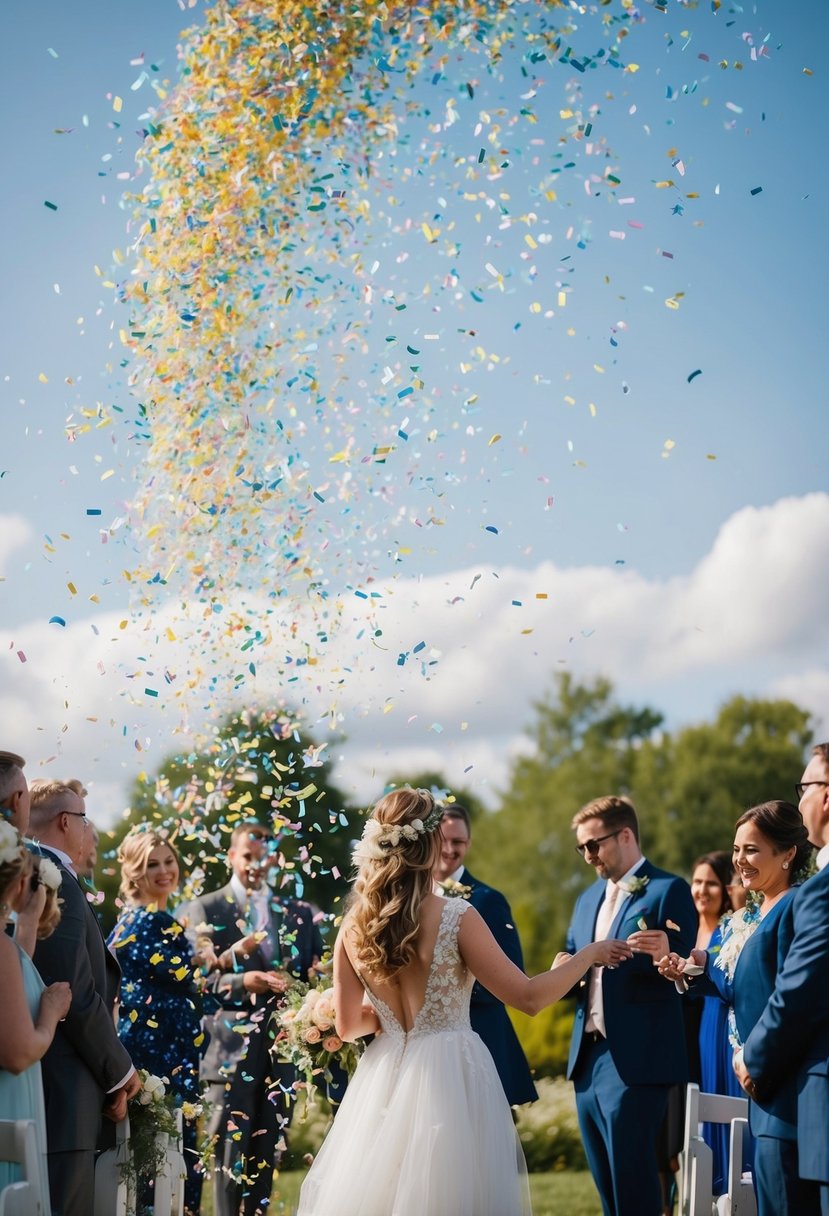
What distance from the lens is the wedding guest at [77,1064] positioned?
167 inches

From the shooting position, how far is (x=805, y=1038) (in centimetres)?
385

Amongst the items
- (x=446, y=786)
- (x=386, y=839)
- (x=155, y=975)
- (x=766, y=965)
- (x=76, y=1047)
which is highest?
(x=446, y=786)

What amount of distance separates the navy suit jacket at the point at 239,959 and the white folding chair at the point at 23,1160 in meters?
3.42

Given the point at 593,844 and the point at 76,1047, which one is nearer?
the point at 76,1047

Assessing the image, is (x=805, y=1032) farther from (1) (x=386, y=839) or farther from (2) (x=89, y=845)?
(2) (x=89, y=845)

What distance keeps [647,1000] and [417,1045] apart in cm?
193

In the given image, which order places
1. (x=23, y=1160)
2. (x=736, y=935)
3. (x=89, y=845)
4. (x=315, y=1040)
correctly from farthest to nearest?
(x=736, y=935)
(x=89, y=845)
(x=315, y=1040)
(x=23, y=1160)

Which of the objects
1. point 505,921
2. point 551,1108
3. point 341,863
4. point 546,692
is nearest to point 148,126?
point 505,921

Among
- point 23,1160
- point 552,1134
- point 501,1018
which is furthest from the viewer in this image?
point 552,1134

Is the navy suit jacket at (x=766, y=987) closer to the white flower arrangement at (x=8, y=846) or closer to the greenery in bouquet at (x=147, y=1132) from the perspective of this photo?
the greenery in bouquet at (x=147, y=1132)

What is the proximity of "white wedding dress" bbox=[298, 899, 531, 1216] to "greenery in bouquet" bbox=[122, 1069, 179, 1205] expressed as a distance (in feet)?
2.50

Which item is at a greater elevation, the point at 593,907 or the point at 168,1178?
the point at 593,907

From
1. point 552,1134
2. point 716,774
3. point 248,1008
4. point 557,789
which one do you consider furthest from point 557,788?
point 248,1008

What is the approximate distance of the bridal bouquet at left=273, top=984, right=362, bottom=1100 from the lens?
4848mm
